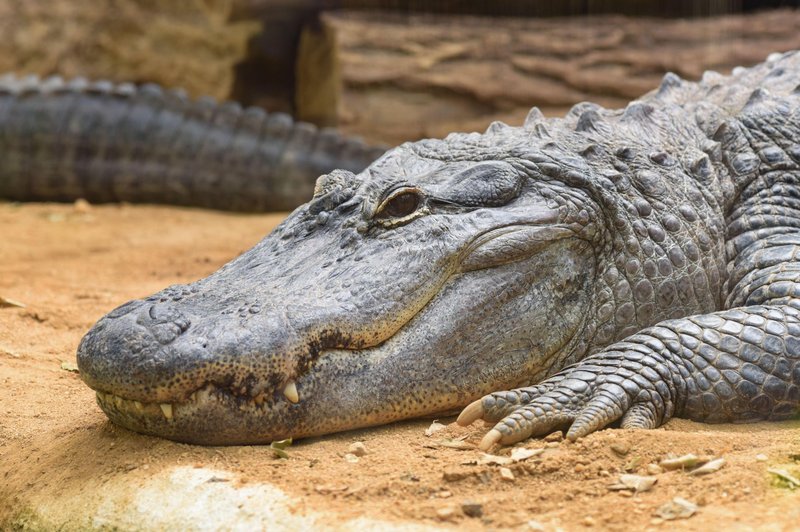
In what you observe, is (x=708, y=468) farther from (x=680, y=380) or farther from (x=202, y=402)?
(x=202, y=402)

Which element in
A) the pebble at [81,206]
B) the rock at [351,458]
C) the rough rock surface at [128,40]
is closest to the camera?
the rock at [351,458]

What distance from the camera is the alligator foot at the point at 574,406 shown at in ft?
9.80

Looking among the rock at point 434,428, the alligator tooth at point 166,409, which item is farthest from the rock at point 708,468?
the alligator tooth at point 166,409

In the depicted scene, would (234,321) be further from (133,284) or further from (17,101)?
(17,101)

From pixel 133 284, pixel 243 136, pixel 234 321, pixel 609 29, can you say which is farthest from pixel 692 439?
pixel 609 29

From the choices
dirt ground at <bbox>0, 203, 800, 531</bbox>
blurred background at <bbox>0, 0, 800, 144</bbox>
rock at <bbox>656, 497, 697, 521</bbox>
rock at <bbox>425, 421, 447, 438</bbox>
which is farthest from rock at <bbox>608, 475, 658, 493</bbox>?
blurred background at <bbox>0, 0, 800, 144</bbox>

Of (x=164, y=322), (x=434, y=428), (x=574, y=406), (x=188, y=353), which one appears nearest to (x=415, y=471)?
(x=434, y=428)

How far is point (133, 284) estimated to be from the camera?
5.55 metres

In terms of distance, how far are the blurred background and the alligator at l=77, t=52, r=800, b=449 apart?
171 inches

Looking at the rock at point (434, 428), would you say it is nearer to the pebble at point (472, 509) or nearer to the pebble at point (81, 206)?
the pebble at point (472, 509)

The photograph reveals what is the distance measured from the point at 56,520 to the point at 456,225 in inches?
63.7

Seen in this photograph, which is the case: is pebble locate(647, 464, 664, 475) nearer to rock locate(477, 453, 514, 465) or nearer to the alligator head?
rock locate(477, 453, 514, 465)

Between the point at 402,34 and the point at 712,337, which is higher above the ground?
the point at 402,34

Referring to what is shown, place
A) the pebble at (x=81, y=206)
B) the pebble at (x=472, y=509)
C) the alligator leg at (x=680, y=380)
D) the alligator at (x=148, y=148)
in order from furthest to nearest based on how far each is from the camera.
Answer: the pebble at (x=81, y=206) < the alligator at (x=148, y=148) < the alligator leg at (x=680, y=380) < the pebble at (x=472, y=509)
